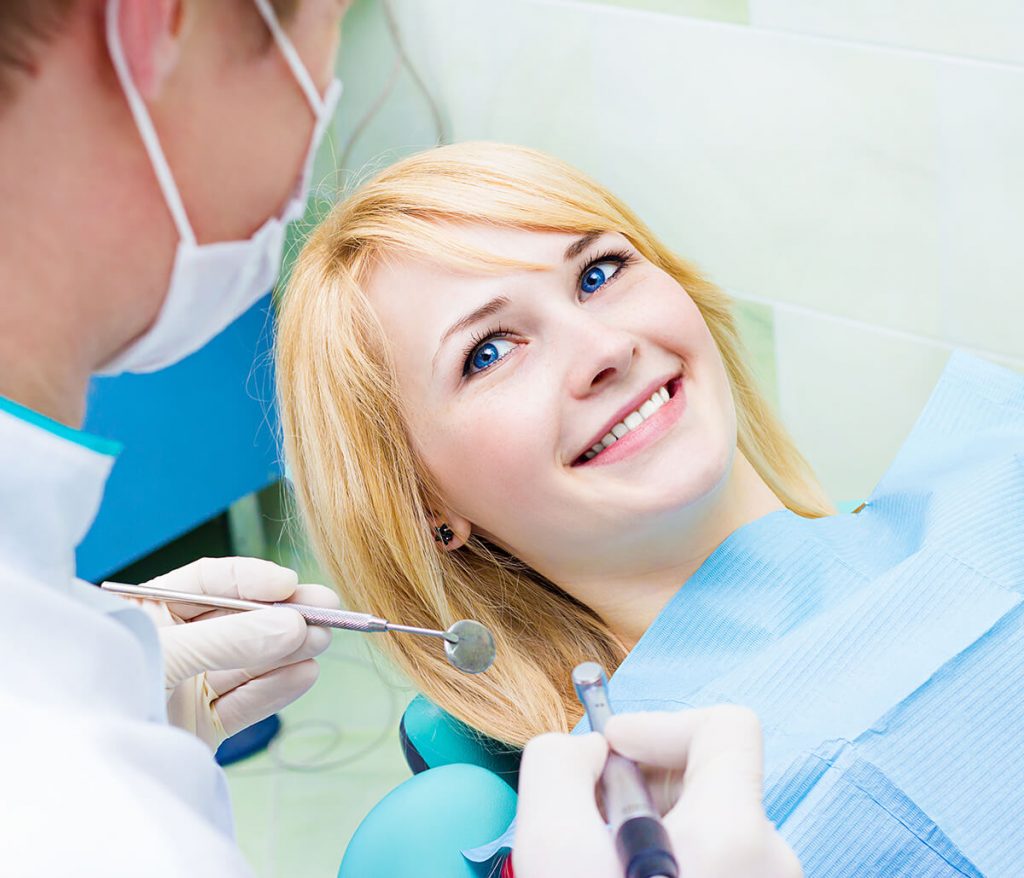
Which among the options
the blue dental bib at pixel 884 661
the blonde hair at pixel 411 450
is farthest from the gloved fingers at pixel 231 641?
the blue dental bib at pixel 884 661

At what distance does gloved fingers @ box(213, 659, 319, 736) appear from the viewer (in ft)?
4.58

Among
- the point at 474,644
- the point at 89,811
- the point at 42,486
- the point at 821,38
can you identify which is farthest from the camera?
the point at 821,38

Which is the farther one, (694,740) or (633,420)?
(633,420)

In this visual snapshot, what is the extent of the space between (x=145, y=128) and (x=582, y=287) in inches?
32.3

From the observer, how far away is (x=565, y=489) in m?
1.38

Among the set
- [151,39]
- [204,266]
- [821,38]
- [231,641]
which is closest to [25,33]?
[151,39]

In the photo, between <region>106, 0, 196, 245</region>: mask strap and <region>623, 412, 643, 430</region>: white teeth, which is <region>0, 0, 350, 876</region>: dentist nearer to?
<region>106, 0, 196, 245</region>: mask strap

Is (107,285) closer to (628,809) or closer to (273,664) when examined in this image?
(628,809)

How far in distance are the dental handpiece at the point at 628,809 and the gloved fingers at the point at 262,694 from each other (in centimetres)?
50

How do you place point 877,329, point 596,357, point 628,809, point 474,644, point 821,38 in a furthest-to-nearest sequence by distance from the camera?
1. point 877,329
2. point 821,38
3. point 596,357
4. point 474,644
5. point 628,809

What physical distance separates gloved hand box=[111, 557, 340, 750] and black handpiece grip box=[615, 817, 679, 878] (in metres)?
0.53

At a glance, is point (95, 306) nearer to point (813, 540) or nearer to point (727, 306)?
point (813, 540)

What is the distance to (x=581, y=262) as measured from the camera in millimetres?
1470

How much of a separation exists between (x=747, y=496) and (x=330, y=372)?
0.51m
